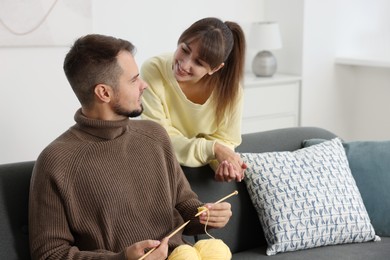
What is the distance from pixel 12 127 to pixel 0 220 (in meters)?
1.48

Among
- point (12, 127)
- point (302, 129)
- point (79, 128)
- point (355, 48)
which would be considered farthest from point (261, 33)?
point (79, 128)

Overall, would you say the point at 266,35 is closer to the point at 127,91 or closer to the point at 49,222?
the point at 127,91

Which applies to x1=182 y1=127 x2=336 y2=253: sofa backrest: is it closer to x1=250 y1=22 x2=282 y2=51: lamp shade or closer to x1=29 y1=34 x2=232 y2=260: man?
x1=29 y1=34 x2=232 y2=260: man

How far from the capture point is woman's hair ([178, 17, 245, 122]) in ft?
6.80

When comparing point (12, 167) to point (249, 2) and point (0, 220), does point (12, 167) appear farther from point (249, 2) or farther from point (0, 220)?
point (249, 2)

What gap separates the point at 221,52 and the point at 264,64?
5.87 feet

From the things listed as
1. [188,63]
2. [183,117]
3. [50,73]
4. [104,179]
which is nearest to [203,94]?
[183,117]

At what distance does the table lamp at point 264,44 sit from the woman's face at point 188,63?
1.73 m

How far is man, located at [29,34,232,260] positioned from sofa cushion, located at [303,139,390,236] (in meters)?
0.76

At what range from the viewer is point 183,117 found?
2.29m

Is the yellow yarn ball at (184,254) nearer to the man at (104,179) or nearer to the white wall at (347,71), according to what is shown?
the man at (104,179)

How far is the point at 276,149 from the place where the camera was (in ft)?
8.17

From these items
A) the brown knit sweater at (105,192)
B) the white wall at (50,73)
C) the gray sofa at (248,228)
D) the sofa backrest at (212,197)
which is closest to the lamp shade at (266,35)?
the white wall at (50,73)

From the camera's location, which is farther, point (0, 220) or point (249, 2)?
point (249, 2)
